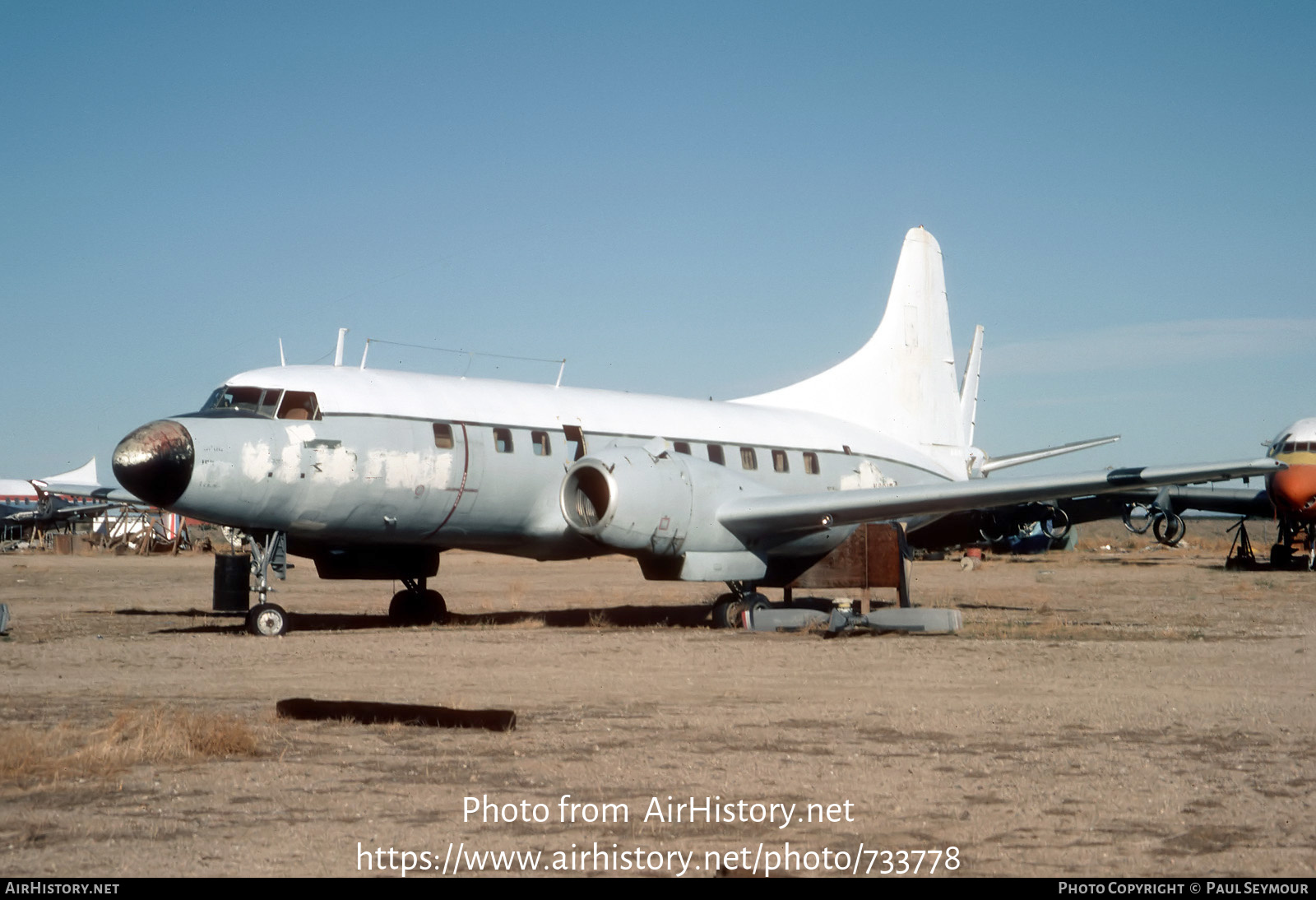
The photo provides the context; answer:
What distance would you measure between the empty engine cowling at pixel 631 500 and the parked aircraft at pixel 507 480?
0.03 m

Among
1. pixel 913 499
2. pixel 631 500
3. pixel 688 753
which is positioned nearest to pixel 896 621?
pixel 913 499

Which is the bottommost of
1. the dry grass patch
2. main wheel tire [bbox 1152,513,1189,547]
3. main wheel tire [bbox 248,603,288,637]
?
the dry grass patch

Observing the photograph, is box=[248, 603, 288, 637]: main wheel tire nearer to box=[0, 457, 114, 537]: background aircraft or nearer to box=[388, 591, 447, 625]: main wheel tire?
box=[388, 591, 447, 625]: main wheel tire

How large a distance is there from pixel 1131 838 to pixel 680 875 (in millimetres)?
2127

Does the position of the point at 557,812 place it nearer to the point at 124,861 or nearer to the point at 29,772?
the point at 124,861

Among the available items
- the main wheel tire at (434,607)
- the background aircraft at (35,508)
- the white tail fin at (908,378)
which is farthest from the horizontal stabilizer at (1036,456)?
the background aircraft at (35,508)

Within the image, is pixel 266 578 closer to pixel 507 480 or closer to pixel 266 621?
pixel 266 621

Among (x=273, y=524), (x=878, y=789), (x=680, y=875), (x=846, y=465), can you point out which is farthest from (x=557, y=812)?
(x=846, y=465)

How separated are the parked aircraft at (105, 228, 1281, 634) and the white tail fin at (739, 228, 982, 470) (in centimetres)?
194

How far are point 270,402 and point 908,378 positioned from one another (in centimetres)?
1321

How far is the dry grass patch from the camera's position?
722 centimetres

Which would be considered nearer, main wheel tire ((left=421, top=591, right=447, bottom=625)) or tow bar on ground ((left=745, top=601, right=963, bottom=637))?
tow bar on ground ((left=745, top=601, right=963, bottom=637))

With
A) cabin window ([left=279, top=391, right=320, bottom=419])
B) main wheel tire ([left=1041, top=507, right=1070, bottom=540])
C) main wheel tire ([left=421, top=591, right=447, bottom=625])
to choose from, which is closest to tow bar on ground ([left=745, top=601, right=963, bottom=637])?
main wheel tire ([left=421, top=591, right=447, bottom=625])

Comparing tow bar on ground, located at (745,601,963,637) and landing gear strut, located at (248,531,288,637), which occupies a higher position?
landing gear strut, located at (248,531,288,637)
